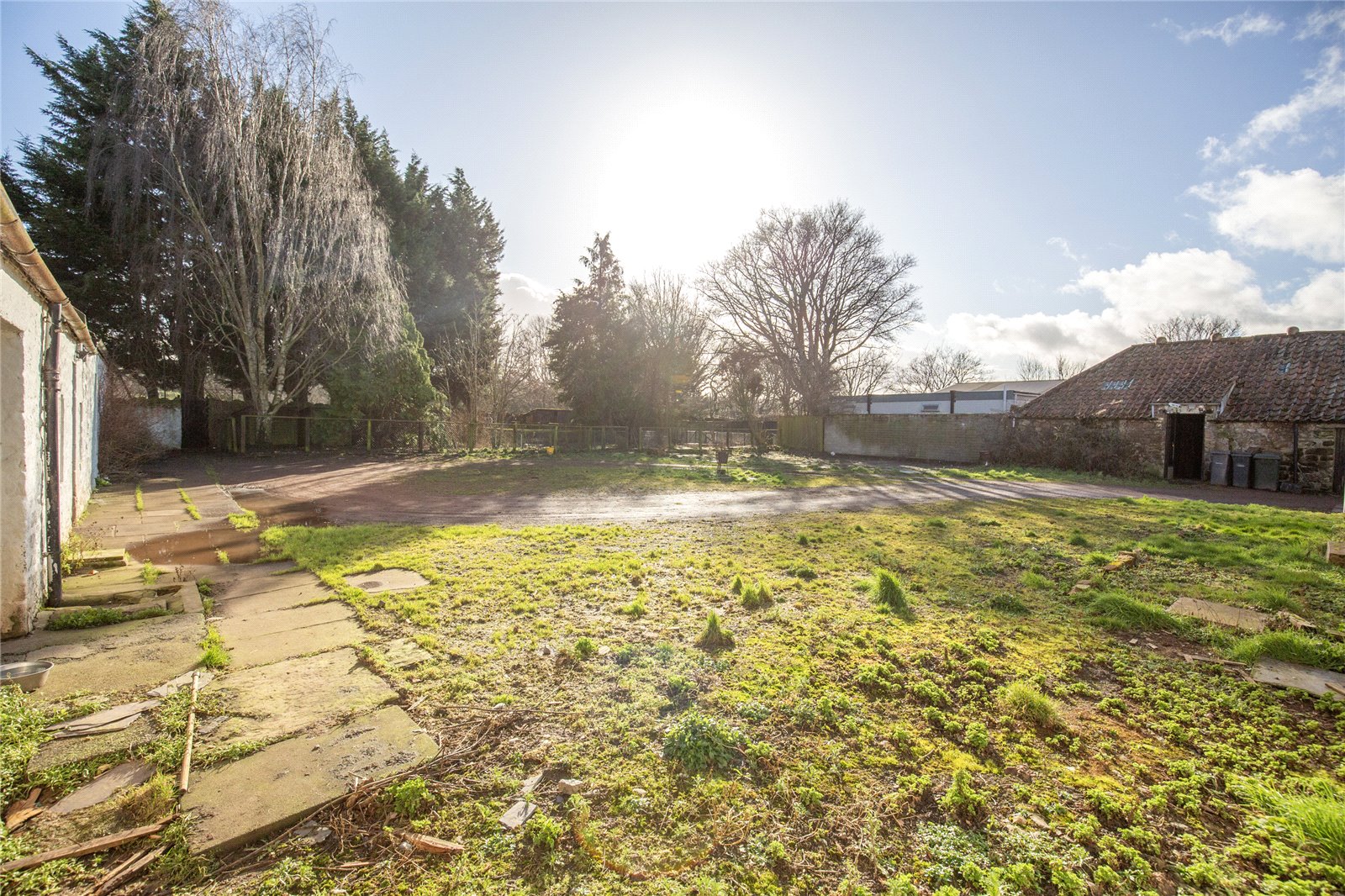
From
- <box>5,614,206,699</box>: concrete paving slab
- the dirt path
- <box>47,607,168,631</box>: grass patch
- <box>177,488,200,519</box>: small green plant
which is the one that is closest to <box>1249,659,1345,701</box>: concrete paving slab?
the dirt path

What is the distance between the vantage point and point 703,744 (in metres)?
2.60

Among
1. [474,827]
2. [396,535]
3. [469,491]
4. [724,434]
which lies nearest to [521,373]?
[724,434]

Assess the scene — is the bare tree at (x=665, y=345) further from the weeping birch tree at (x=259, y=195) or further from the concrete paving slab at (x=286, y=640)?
the concrete paving slab at (x=286, y=640)

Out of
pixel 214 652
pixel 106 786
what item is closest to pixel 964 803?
pixel 106 786

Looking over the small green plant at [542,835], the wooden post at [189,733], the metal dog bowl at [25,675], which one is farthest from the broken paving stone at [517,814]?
the metal dog bowl at [25,675]

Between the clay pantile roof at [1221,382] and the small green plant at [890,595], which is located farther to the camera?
the clay pantile roof at [1221,382]

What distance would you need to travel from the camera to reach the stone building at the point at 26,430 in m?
3.62

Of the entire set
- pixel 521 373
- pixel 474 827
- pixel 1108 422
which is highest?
pixel 521 373

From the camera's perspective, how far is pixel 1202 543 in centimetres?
716

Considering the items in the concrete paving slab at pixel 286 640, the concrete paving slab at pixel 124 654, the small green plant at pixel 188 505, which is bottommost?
the concrete paving slab at pixel 286 640

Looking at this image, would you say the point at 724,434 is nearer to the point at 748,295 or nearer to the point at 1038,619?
the point at 748,295

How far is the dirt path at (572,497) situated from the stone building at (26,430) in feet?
14.1

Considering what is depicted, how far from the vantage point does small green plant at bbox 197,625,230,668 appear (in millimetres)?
3389

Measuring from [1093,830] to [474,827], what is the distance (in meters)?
2.40
